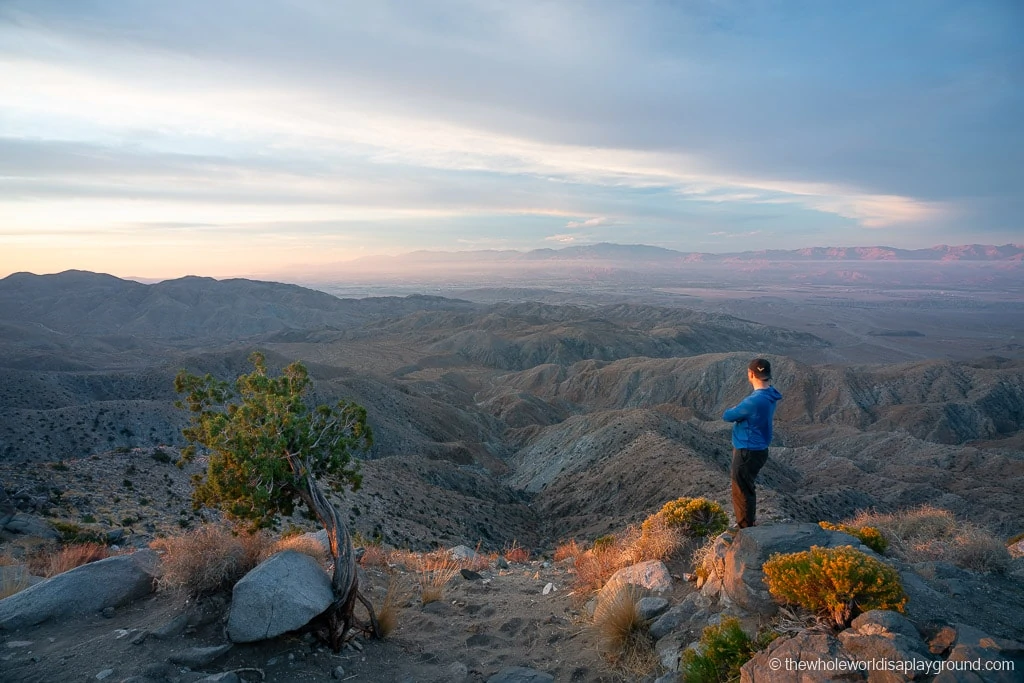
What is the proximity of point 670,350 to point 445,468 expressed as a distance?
7944cm

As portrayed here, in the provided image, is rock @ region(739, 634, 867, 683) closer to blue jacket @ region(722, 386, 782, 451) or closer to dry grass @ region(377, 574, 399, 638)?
blue jacket @ region(722, 386, 782, 451)

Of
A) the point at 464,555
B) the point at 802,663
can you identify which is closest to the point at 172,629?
the point at 802,663

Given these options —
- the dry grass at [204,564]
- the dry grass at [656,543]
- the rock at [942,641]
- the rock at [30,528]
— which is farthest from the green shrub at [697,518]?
the rock at [30,528]

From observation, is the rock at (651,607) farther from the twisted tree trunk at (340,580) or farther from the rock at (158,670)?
the rock at (158,670)

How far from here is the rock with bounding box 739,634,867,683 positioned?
4.85 metres

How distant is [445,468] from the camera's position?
34.1 metres

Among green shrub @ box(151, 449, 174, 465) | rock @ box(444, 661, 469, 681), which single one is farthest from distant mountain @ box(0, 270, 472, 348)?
rock @ box(444, 661, 469, 681)

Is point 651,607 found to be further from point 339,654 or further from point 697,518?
point 339,654

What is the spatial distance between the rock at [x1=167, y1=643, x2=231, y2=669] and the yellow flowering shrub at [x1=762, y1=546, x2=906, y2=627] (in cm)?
593

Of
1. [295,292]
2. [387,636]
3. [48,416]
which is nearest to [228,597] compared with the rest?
[387,636]

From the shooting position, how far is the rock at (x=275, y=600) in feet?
21.6

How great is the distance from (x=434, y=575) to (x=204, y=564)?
404 centimetres

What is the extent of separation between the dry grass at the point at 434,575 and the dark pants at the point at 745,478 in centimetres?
485

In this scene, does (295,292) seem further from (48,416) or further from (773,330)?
(48,416)
